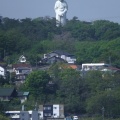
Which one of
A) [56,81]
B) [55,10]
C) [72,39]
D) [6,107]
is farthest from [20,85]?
[55,10]

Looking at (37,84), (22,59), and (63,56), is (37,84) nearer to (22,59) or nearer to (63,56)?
(22,59)

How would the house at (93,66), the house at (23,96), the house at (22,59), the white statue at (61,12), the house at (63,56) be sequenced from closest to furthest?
the house at (23,96)
the house at (93,66)
the house at (22,59)
the house at (63,56)
the white statue at (61,12)

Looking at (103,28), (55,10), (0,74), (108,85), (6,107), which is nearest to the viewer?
(6,107)

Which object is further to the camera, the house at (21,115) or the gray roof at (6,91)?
the gray roof at (6,91)

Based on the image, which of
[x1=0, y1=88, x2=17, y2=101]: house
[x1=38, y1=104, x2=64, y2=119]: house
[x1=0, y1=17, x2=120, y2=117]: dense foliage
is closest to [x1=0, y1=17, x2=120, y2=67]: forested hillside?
[x1=0, y1=17, x2=120, y2=117]: dense foliage

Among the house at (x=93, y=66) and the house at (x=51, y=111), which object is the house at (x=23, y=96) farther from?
the house at (x=93, y=66)

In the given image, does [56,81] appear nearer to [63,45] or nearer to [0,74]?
[0,74]

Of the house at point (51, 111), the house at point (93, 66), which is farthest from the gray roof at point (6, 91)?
the house at point (93, 66)

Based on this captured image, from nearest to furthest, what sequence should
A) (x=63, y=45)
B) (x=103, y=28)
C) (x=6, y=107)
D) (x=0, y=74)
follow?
(x=6, y=107) < (x=0, y=74) < (x=63, y=45) < (x=103, y=28)
